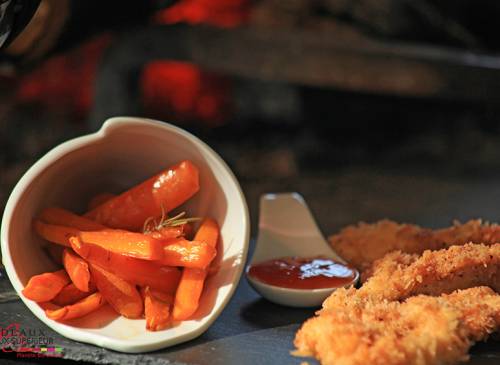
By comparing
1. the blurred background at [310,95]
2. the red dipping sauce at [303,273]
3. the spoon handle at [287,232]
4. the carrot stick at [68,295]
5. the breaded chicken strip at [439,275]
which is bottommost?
the blurred background at [310,95]

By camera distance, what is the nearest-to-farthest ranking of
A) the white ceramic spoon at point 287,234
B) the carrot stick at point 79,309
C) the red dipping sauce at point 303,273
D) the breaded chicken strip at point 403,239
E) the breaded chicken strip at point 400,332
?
the breaded chicken strip at point 400,332
the carrot stick at point 79,309
the red dipping sauce at point 303,273
the breaded chicken strip at point 403,239
the white ceramic spoon at point 287,234

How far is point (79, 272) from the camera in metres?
2.24

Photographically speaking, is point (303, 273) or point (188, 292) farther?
point (303, 273)

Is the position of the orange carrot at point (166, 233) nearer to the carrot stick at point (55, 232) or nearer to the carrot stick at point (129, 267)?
the carrot stick at point (129, 267)

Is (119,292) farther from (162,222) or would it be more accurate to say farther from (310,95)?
(310,95)

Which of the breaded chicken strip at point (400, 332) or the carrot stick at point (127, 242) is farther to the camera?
the carrot stick at point (127, 242)

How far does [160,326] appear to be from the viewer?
220cm

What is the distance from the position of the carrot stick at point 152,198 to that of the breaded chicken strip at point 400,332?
0.62 metres

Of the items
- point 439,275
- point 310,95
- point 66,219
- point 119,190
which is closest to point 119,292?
point 66,219

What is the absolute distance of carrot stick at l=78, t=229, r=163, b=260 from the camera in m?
2.21

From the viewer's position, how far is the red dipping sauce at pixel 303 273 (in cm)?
244

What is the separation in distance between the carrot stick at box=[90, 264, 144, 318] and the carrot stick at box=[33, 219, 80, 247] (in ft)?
0.39

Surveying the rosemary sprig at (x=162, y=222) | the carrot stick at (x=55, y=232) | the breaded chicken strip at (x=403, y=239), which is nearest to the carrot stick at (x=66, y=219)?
A: the carrot stick at (x=55, y=232)

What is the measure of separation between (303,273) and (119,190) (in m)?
0.69
